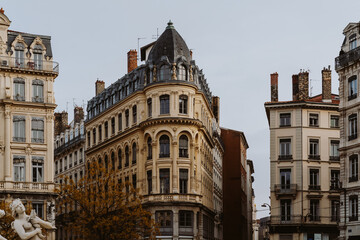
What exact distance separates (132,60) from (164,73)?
46.7 ft

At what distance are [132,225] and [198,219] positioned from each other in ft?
67.7

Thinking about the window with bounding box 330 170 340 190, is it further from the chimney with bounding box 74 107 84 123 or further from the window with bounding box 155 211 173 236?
the chimney with bounding box 74 107 84 123

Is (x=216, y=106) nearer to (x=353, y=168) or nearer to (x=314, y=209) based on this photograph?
(x=314, y=209)

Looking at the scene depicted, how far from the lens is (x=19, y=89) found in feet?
246

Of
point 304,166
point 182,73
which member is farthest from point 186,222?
point 304,166

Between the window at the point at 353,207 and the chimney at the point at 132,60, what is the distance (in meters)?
38.2

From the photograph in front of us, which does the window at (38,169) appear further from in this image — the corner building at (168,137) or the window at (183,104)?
the window at (183,104)

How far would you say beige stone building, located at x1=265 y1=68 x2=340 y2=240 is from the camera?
8744 cm

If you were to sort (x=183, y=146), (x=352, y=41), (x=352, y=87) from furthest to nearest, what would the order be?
1. (x=183, y=146)
2. (x=352, y=41)
3. (x=352, y=87)

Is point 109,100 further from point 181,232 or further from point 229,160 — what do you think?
point 229,160

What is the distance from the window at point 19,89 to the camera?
7475 centimetres

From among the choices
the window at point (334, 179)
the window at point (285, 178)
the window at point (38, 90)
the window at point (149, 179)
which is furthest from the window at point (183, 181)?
the window at point (334, 179)

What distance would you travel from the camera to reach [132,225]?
63.3 m

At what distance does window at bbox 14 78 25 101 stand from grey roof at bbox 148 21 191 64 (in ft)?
50.4
